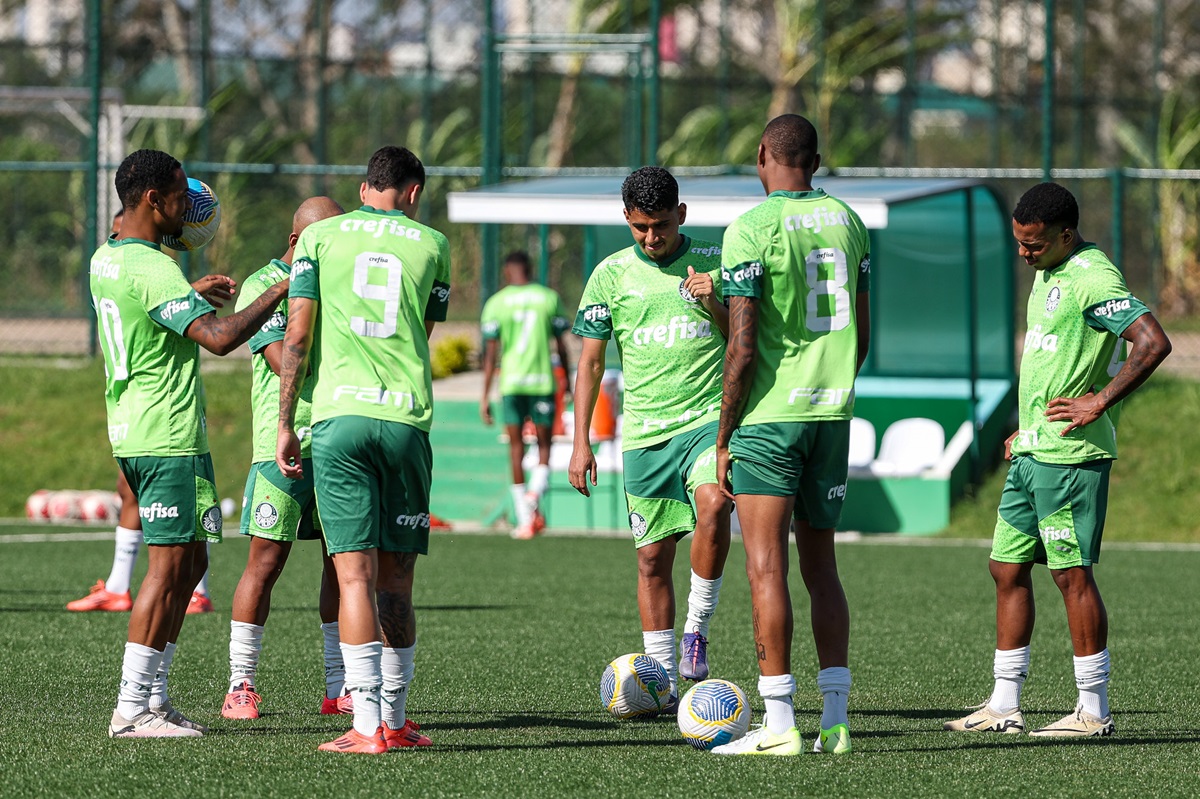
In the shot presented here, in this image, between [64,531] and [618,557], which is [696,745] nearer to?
[618,557]

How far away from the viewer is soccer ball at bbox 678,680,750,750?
5.81 meters

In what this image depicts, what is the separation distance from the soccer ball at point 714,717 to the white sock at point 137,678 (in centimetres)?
191

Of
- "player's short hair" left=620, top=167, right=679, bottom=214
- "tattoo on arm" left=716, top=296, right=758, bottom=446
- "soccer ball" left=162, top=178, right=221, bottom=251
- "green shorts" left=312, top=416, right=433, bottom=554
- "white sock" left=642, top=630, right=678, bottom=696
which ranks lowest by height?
"white sock" left=642, top=630, right=678, bottom=696

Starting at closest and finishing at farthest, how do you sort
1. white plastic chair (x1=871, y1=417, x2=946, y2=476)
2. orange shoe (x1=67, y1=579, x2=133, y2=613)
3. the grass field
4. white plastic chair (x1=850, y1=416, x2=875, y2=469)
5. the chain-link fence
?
the grass field → orange shoe (x1=67, y1=579, x2=133, y2=613) → white plastic chair (x1=850, y1=416, x2=875, y2=469) → white plastic chair (x1=871, y1=417, x2=946, y2=476) → the chain-link fence

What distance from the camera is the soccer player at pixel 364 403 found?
5.52 metres

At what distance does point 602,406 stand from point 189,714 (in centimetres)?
963

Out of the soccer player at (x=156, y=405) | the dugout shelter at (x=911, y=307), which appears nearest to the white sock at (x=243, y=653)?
the soccer player at (x=156, y=405)

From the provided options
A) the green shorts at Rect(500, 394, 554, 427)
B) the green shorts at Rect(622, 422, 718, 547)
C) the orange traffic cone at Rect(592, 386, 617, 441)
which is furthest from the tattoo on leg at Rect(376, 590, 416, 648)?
the orange traffic cone at Rect(592, 386, 617, 441)

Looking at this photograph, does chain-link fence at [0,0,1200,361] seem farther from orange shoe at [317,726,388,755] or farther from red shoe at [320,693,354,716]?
orange shoe at [317,726,388,755]

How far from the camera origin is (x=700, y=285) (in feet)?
20.2

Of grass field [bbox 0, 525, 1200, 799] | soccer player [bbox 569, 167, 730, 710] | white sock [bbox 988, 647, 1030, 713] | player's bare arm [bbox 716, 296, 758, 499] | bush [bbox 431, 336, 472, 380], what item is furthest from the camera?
bush [bbox 431, 336, 472, 380]

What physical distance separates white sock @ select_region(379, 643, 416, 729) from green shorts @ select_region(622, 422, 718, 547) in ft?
4.40

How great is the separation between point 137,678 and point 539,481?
29.5ft

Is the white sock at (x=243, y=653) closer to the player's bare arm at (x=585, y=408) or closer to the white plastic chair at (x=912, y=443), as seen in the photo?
the player's bare arm at (x=585, y=408)
